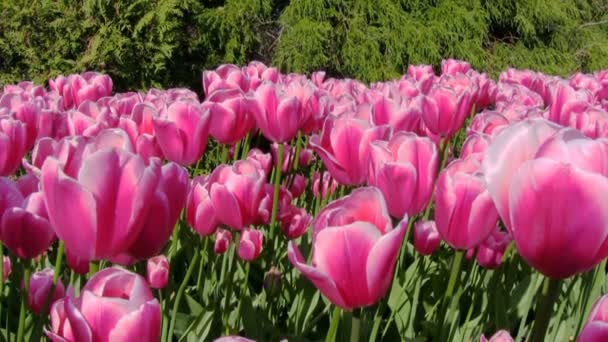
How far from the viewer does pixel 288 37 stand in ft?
20.0

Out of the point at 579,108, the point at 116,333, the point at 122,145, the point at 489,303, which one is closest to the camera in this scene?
the point at 116,333

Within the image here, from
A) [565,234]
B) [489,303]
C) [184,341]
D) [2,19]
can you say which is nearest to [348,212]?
[565,234]

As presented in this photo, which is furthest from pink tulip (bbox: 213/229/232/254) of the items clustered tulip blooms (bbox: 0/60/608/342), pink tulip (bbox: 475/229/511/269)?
pink tulip (bbox: 475/229/511/269)

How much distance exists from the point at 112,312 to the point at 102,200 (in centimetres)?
16

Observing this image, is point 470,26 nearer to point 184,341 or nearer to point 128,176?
point 184,341

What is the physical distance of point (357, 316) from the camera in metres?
0.82

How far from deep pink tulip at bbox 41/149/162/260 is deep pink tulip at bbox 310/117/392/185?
0.60 metres

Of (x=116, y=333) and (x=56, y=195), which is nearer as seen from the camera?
(x=116, y=333)

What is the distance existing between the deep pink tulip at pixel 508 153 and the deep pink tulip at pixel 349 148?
61cm

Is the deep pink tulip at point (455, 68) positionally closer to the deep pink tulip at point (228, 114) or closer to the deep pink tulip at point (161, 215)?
the deep pink tulip at point (228, 114)

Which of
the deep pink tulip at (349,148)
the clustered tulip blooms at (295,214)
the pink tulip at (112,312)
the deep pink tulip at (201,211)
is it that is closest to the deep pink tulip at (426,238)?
the clustered tulip blooms at (295,214)

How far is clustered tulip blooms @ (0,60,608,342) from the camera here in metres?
0.66

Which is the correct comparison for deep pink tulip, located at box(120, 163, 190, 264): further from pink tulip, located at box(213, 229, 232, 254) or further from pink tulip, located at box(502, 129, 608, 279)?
pink tulip, located at box(213, 229, 232, 254)

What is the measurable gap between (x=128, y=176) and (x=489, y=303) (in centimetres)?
102
